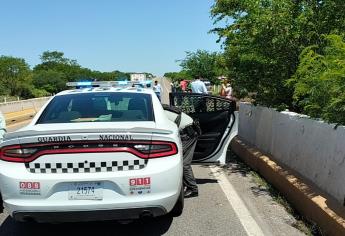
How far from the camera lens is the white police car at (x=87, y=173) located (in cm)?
473

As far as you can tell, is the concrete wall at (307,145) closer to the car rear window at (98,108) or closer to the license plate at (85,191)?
the car rear window at (98,108)

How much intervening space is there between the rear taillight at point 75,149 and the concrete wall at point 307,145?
2021 millimetres

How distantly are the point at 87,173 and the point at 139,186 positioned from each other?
508 mm

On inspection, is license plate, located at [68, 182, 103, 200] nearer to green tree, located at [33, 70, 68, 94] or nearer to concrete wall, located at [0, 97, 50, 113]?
concrete wall, located at [0, 97, 50, 113]

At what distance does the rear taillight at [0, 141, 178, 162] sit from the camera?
4.78 metres

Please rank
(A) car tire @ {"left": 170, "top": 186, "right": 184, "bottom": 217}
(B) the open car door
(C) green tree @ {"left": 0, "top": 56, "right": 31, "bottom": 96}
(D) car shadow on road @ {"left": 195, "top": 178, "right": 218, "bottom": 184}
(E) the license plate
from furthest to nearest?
(C) green tree @ {"left": 0, "top": 56, "right": 31, "bottom": 96} < (D) car shadow on road @ {"left": 195, "top": 178, "right": 218, "bottom": 184} < (B) the open car door < (A) car tire @ {"left": 170, "top": 186, "right": 184, "bottom": 217} < (E) the license plate

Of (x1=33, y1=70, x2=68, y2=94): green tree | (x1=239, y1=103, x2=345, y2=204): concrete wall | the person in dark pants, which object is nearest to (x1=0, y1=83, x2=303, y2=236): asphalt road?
the person in dark pants

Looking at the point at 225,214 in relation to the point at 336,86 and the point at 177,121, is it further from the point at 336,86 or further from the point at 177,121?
the point at 336,86

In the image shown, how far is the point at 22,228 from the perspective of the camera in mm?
5766

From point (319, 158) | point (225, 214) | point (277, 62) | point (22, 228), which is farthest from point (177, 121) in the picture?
point (277, 62)

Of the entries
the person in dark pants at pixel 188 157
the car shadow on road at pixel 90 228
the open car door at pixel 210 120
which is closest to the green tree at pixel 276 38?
the open car door at pixel 210 120

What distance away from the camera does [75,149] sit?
4.77 meters

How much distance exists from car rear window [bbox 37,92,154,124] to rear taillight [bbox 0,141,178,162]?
2.95 feet

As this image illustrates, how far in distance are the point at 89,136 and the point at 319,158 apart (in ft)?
9.49
